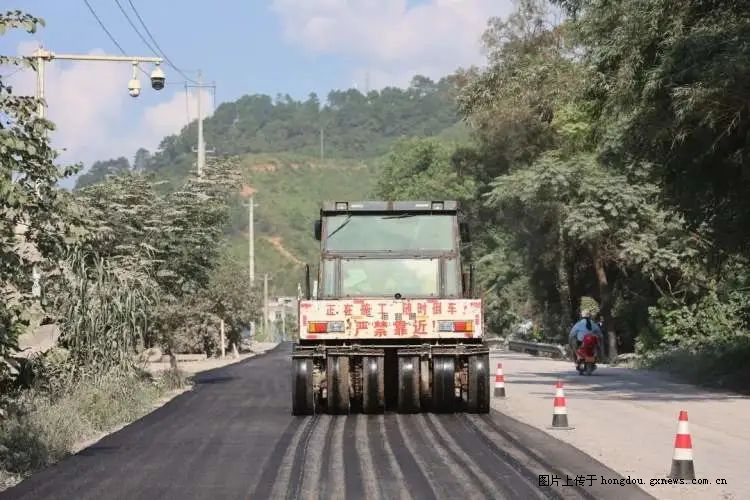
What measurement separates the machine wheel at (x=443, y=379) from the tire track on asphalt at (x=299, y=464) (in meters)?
2.32

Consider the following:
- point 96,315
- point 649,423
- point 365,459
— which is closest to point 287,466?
point 365,459

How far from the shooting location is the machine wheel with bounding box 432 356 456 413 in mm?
19328

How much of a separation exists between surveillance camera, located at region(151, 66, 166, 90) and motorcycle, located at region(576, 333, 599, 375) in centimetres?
1426

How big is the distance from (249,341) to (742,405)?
171 ft

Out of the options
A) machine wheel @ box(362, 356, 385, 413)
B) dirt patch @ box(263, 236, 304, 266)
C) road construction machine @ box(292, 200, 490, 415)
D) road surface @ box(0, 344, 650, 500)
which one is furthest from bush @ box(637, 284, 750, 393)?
dirt patch @ box(263, 236, 304, 266)

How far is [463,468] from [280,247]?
172 meters

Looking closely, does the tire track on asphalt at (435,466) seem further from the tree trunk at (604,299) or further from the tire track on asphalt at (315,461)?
the tree trunk at (604,299)

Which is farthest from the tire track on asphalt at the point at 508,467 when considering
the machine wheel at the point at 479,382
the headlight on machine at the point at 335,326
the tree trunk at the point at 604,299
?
the tree trunk at the point at 604,299

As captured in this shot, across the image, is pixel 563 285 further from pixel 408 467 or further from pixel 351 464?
pixel 408 467

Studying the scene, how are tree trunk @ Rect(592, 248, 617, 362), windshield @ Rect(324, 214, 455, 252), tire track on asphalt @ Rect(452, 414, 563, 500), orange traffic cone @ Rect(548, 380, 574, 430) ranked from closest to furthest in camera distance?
1. tire track on asphalt @ Rect(452, 414, 563, 500)
2. orange traffic cone @ Rect(548, 380, 574, 430)
3. windshield @ Rect(324, 214, 455, 252)
4. tree trunk @ Rect(592, 248, 617, 362)

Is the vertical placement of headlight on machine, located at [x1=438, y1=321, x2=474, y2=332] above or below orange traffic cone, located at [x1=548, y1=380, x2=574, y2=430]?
above

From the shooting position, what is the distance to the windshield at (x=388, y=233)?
21016 mm

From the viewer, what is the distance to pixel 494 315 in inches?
3007

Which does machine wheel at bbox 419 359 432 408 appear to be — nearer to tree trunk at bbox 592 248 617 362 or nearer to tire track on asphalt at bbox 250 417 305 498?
tire track on asphalt at bbox 250 417 305 498
